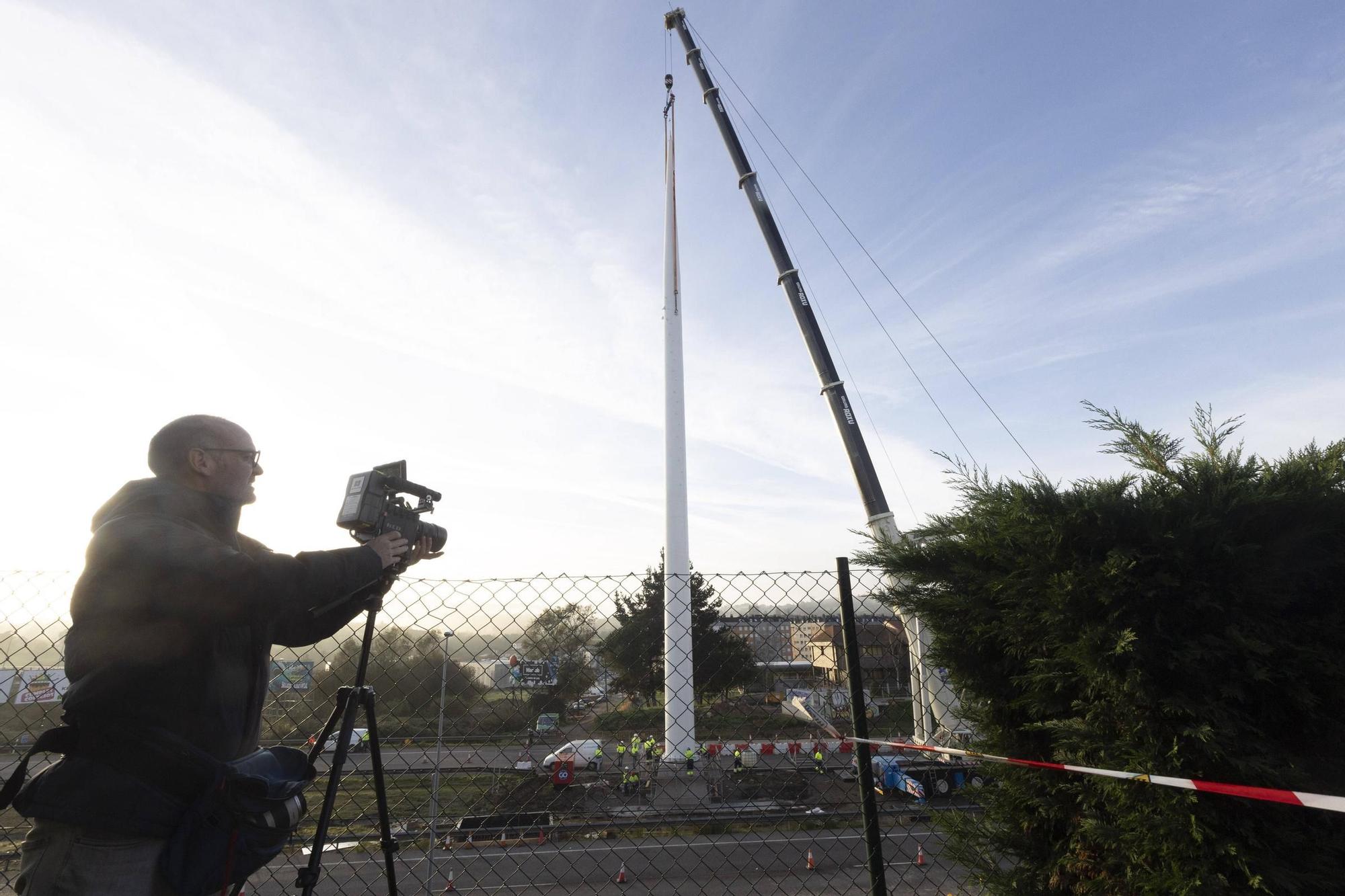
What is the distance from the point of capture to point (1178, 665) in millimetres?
2260

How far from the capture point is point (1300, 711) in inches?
88.2

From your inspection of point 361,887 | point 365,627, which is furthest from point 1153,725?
point 361,887

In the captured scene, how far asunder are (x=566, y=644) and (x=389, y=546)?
2.06m

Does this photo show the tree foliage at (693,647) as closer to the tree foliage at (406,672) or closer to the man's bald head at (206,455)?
the tree foliage at (406,672)

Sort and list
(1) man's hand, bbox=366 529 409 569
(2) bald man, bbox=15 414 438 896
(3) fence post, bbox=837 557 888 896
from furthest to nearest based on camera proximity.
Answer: (3) fence post, bbox=837 557 888 896, (1) man's hand, bbox=366 529 409 569, (2) bald man, bbox=15 414 438 896

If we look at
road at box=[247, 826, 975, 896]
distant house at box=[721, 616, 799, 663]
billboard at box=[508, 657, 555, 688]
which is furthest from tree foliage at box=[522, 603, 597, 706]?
road at box=[247, 826, 975, 896]

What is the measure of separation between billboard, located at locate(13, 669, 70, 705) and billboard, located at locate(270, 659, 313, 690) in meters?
0.90

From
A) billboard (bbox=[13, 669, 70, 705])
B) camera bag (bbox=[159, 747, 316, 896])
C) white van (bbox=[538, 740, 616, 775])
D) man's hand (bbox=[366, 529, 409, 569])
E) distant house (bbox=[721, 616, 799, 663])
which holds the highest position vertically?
man's hand (bbox=[366, 529, 409, 569])

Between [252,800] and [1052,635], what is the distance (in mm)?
2574

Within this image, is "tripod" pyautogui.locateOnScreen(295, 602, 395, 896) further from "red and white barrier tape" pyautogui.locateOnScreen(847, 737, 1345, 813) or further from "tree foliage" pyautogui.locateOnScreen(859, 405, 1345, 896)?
"tree foliage" pyautogui.locateOnScreen(859, 405, 1345, 896)

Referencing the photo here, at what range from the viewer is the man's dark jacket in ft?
5.51

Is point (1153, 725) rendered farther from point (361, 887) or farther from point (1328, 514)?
point (361, 887)

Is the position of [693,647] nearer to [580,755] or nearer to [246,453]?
[246,453]

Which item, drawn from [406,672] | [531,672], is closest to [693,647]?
[531,672]
